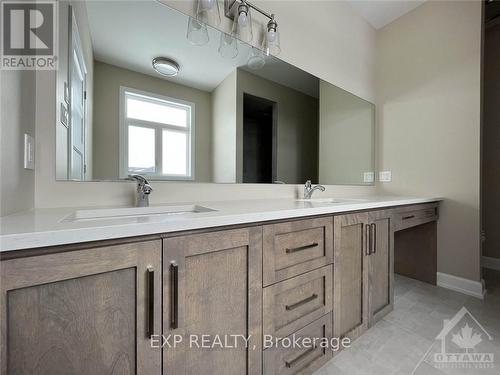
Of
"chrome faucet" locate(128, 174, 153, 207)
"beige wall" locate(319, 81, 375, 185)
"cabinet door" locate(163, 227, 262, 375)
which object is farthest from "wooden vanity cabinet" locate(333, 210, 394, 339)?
"chrome faucet" locate(128, 174, 153, 207)

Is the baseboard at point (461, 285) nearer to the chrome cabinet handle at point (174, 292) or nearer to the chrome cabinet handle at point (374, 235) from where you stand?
the chrome cabinet handle at point (374, 235)

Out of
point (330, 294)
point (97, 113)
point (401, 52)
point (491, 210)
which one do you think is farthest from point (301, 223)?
point (491, 210)

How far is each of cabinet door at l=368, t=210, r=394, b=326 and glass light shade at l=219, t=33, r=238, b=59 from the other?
1266mm

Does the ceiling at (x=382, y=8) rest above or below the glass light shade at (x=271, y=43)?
above

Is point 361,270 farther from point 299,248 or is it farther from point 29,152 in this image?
point 29,152

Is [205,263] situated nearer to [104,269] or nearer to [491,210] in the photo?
[104,269]

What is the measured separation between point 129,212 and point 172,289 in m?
0.46

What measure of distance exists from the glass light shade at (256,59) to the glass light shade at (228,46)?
0.11m

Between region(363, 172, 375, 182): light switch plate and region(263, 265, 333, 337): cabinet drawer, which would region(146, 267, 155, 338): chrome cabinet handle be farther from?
region(363, 172, 375, 182): light switch plate

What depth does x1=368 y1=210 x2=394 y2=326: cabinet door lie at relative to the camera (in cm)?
137

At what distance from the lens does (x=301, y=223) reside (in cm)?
98

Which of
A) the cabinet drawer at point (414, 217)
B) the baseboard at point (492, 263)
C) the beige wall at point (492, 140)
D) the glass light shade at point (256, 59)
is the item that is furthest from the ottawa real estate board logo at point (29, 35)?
the baseboard at point (492, 263)

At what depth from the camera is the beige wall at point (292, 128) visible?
156 cm

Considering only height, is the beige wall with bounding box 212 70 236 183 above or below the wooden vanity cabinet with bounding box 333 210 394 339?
above
